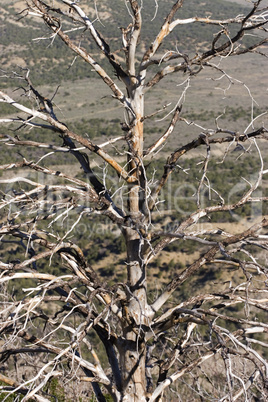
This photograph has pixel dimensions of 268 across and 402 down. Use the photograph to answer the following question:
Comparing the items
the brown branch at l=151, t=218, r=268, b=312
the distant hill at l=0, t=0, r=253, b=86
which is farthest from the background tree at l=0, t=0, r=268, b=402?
the distant hill at l=0, t=0, r=253, b=86

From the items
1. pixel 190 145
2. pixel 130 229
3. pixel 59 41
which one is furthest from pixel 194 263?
pixel 59 41

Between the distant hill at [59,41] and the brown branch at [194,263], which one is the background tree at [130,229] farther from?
the distant hill at [59,41]

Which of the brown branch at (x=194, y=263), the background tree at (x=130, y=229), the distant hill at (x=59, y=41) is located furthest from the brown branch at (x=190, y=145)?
the distant hill at (x=59, y=41)

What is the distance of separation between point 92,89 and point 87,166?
3967 cm

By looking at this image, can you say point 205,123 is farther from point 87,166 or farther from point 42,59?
point 87,166

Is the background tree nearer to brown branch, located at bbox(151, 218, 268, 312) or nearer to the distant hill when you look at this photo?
brown branch, located at bbox(151, 218, 268, 312)

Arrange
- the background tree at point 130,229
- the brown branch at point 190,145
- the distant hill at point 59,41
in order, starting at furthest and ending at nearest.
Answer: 1. the distant hill at point 59,41
2. the brown branch at point 190,145
3. the background tree at point 130,229

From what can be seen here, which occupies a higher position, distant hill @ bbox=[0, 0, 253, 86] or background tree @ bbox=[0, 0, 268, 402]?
background tree @ bbox=[0, 0, 268, 402]

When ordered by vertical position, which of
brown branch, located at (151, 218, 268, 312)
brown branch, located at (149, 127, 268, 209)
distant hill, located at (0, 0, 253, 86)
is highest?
brown branch, located at (149, 127, 268, 209)

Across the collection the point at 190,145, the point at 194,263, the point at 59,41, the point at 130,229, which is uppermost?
the point at 190,145

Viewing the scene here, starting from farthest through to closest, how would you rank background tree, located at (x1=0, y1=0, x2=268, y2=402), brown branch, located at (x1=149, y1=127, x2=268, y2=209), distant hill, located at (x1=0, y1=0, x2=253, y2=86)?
distant hill, located at (x1=0, y1=0, x2=253, y2=86) → brown branch, located at (x1=149, y1=127, x2=268, y2=209) → background tree, located at (x1=0, y1=0, x2=268, y2=402)

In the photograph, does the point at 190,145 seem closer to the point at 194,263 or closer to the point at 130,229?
the point at 130,229

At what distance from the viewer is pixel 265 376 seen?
3729 millimetres

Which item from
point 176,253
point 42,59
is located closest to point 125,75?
point 176,253
